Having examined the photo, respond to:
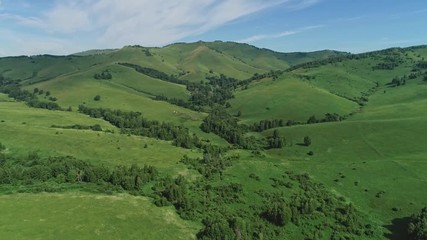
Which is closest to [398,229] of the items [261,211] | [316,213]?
[316,213]

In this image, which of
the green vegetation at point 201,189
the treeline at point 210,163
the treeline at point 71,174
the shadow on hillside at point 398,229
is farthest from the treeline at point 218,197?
the shadow on hillside at point 398,229

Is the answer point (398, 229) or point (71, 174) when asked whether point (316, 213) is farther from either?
point (71, 174)

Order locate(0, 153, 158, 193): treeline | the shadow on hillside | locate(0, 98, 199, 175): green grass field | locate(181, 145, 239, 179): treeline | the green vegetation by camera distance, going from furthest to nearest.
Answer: locate(0, 98, 199, 175): green grass field → locate(181, 145, 239, 179): treeline → locate(0, 153, 158, 193): treeline → the shadow on hillside → the green vegetation

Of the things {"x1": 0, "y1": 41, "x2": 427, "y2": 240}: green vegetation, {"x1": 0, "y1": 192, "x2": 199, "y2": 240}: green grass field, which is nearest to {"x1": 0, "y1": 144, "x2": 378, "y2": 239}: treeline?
{"x1": 0, "y1": 41, "x2": 427, "y2": 240}: green vegetation

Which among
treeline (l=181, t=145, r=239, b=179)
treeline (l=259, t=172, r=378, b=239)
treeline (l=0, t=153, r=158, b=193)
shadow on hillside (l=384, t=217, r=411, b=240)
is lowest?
shadow on hillside (l=384, t=217, r=411, b=240)

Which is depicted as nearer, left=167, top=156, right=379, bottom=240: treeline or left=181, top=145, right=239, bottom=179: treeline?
left=167, top=156, right=379, bottom=240: treeline

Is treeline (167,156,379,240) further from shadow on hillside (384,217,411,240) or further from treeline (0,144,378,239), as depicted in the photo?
shadow on hillside (384,217,411,240)

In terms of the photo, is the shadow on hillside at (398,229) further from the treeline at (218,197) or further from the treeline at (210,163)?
the treeline at (210,163)
